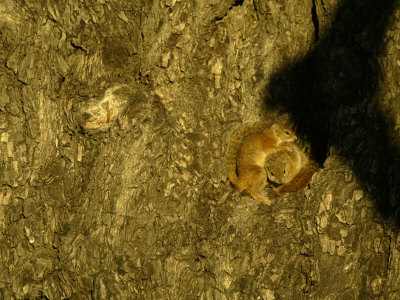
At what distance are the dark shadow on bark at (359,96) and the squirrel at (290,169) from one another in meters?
0.46

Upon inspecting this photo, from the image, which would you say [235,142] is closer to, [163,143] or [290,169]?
[290,169]

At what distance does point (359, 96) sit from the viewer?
2998 millimetres

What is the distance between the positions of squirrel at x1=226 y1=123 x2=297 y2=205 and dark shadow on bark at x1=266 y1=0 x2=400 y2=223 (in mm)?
596

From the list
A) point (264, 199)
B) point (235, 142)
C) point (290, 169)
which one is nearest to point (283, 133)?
point (290, 169)

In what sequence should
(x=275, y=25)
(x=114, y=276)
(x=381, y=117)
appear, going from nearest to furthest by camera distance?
(x=381, y=117) < (x=114, y=276) < (x=275, y=25)

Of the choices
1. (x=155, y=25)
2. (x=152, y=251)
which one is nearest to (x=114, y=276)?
(x=152, y=251)

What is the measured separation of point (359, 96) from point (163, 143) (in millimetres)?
1322

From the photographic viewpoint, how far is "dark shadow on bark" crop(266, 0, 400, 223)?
2.88 metres

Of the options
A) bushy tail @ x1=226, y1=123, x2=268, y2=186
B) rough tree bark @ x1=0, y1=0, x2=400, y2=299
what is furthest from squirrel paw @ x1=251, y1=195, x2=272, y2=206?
bushy tail @ x1=226, y1=123, x2=268, y2=186

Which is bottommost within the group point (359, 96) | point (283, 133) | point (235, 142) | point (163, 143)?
point (163, 143)

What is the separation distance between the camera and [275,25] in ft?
11.5

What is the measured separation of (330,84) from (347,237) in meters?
1.01

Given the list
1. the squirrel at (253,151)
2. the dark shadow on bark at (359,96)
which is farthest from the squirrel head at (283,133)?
the dark shadow on bark at (359,96)

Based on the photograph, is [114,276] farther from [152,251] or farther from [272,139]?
[272,139]
